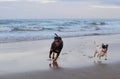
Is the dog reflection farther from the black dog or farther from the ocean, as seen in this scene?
the ocean

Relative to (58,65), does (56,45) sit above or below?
above

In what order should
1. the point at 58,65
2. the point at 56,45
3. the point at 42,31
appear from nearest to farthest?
the point at 58,65
the point at 56,45
the point at 42,31

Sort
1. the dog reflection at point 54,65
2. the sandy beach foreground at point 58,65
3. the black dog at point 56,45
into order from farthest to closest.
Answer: the black dog at point 56,45 → the dog reflection at point 54,65 → the sandy beach foreground at point 58,65

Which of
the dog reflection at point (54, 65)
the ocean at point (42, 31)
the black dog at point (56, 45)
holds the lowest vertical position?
the ocean at point (42, 31)

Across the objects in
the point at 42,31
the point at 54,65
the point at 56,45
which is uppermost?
the point at 56,45

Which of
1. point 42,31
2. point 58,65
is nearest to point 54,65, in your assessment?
point 58,65

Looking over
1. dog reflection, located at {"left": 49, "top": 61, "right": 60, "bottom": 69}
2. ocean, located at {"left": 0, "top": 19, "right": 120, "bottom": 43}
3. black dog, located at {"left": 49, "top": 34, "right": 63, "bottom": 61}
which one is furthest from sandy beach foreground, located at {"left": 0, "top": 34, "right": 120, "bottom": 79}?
ocean, located at {"left": 0, "top": 19, "right": 120, "bottom": 43}

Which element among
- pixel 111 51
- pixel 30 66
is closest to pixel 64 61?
pixel 30 66

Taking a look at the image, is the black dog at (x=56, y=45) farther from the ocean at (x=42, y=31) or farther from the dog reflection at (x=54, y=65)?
the ocean at (x=42, y=31)

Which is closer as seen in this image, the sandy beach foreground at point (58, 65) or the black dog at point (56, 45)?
the sandy beach foreground at point (58, 65)

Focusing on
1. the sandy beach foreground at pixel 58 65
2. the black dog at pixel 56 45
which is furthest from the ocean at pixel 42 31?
the black dog at pixel 56 45

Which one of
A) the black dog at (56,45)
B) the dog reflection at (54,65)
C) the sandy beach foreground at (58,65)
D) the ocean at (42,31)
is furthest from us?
the ocean at (42,31)

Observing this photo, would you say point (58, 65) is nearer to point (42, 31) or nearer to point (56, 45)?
point (56, 45)

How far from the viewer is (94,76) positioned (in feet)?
29.3
